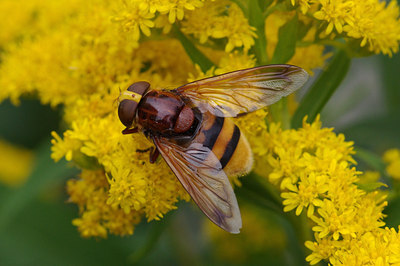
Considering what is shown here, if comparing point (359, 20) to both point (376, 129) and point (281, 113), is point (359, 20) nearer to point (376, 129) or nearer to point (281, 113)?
point (281, 113)

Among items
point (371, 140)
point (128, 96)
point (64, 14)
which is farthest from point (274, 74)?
point (64, 14)

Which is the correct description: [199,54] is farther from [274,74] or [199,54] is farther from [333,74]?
[333,74]

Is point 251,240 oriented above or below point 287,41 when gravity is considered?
below

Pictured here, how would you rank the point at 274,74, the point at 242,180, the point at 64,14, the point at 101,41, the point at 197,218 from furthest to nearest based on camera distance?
the point at 197,218, the point at 64,14, the point at 101,41, the point at 242,180, the point at 274,74

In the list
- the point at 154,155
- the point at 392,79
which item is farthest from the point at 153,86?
the point at 392,79

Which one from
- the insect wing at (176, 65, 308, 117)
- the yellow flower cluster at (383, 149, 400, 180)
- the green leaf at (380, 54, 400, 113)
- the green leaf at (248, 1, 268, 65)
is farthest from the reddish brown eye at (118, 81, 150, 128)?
the green leaf at (380, 54, 400, 113)

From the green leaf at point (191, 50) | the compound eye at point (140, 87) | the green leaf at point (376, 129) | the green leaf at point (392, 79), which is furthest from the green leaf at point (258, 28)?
the green leaf at point (392, 79)

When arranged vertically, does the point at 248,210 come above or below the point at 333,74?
below
